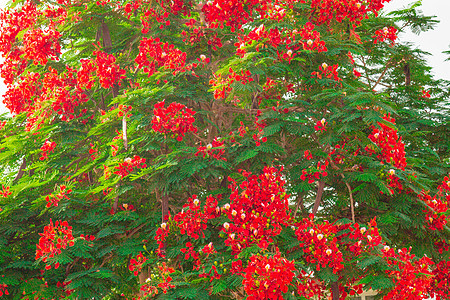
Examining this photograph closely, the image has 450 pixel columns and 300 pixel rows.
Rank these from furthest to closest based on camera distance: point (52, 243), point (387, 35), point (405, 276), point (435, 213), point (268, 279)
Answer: point (387, 35)
point (435, 213)
point (52, 243)
point (405, 276)
point (268, 279)

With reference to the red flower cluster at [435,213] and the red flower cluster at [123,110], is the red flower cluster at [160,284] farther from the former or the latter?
the red flower cluster at [435,213]

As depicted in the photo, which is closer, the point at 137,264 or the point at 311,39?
the point at 137,264

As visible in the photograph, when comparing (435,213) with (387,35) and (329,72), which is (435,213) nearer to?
(329,72)

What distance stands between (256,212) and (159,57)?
3.11 m

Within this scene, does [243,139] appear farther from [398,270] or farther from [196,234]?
[398,270]

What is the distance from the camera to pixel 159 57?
25.5 feet

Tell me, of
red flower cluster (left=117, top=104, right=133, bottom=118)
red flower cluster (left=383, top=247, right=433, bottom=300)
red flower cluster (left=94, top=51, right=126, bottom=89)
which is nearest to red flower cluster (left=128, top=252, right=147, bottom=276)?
red flower cluster (left=117, top=104, right=133, bottom=118)

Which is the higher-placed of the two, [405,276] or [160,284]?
[160,284]

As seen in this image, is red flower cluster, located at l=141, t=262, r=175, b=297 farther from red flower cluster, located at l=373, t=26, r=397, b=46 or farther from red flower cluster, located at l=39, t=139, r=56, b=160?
red flower cluster, located at l=373, t=26, r=397, b=46

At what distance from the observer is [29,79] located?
955 centimetres

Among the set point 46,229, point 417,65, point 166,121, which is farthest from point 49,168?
point 417,65

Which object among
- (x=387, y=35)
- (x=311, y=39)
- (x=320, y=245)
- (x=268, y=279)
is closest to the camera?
(x=268, y=279)

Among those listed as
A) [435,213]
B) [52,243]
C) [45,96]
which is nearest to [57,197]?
[52,243]

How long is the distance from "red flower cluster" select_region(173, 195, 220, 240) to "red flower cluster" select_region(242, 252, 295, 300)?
4.05 feet
